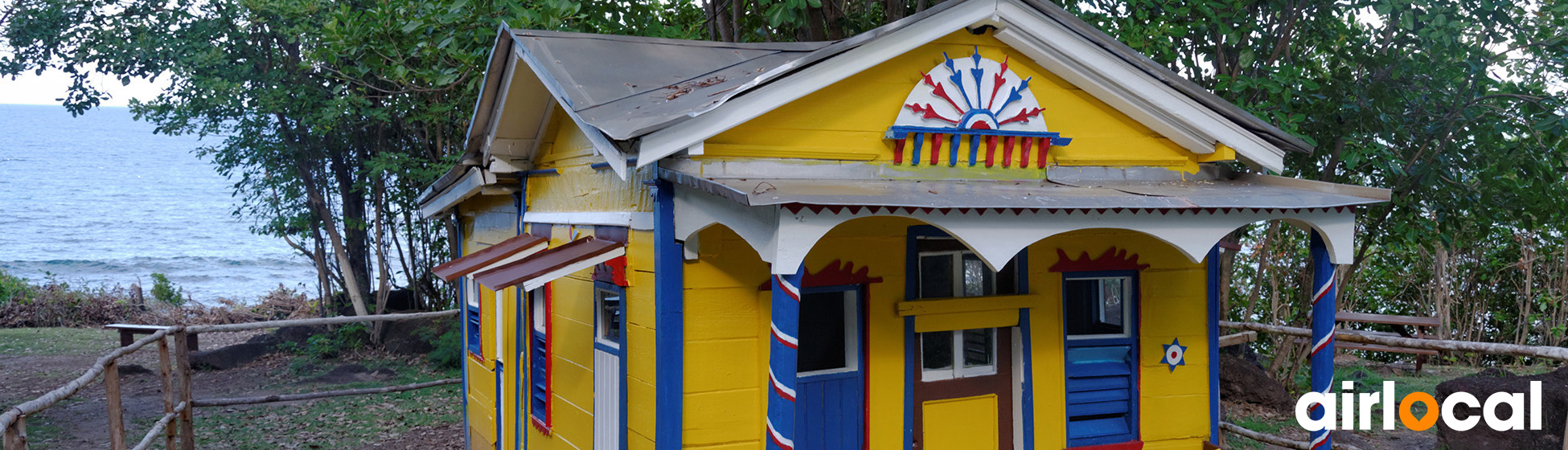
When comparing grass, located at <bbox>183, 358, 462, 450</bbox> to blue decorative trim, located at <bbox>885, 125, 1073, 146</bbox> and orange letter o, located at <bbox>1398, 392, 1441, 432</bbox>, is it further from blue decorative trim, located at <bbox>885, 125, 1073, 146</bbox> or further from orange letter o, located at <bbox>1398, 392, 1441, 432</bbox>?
orange letter o, located at <bbox>1398, 392, 1441, 432</bbox>

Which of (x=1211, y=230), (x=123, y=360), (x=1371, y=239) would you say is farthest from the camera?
(x=123, y=360)

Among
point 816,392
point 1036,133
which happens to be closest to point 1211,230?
point 1036,133

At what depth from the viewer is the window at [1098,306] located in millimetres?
7781

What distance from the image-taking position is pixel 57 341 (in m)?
18.8

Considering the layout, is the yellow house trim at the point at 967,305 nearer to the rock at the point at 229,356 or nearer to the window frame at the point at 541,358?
the window frame at the point at 541,358

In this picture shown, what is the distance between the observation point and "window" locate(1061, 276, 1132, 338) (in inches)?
306

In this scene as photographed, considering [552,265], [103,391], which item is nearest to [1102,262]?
[552,265]

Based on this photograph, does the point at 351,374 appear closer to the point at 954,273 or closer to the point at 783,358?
the point at 954,273

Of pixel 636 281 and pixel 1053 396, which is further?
pixel 1053 396

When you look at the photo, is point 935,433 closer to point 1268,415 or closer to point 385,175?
point 1268,415

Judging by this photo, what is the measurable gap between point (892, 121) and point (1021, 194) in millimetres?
1125

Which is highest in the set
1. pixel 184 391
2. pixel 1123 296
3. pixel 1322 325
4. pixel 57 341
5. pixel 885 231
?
pixel 885 231

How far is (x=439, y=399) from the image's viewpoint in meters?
14.3

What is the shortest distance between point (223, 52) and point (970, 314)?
1275 centimetres
